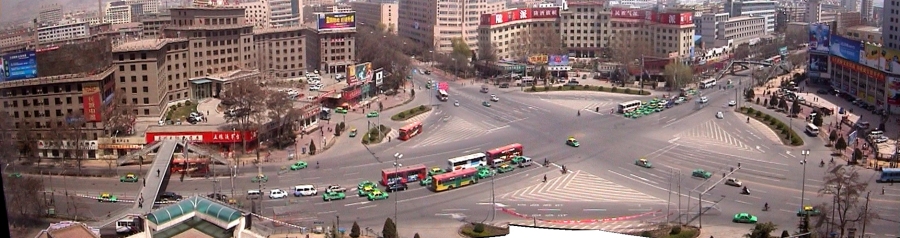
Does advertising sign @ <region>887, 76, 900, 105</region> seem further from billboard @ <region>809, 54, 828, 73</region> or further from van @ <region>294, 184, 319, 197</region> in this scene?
van @ <region>294, 184, 319, 197</region>

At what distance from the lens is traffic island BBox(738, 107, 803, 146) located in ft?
54.8

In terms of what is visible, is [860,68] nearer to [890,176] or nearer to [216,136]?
[890,176]

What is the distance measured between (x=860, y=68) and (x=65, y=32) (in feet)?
64.2

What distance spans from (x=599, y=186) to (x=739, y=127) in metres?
6.31

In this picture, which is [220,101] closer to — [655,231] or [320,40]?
[320,40]

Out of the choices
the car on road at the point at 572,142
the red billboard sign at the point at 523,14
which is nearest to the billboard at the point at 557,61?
the red billboard sign at the point at 523,14

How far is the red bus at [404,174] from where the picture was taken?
13.5 meters

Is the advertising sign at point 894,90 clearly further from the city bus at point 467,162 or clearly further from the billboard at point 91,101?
the billboard at point 91,101

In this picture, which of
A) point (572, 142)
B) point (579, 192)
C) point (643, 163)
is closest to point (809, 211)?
point (579, 192)

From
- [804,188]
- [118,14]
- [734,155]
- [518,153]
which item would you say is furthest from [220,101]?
[118,14]

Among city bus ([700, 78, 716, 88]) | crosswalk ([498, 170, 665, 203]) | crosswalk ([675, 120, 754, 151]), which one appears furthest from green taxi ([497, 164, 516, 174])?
city bus ([700, 78, 716, 88])

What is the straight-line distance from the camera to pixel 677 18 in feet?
90.5

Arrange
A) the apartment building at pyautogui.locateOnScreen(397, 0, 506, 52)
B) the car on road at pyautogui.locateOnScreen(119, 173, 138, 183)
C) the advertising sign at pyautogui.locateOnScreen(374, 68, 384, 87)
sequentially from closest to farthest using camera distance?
the car on road at pyautogui.locateOnScreen(119, 173, 138, 183) < the advertising sign at pyautogui.locateOnScreen(374, 68, 384, 87) < the apartment building at pyautogui.locateOnScreen(397, 0, 506, 52)

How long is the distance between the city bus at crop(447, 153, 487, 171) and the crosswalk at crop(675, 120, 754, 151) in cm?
423
